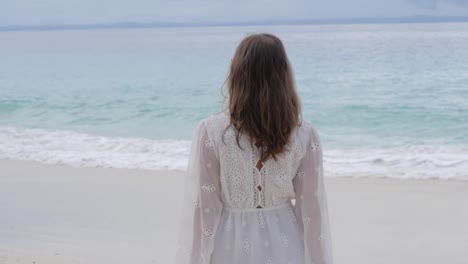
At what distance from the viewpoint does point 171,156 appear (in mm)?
8961

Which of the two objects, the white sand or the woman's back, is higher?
the woman's back

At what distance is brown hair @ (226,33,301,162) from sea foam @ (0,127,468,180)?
5.46 meters

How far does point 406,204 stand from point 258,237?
4.08 metres

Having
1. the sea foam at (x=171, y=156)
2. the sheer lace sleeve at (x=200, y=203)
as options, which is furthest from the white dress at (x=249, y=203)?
the sea foam at (x=171, y=156)

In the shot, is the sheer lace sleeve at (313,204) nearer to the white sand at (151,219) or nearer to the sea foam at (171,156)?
the white sand at (151,219)

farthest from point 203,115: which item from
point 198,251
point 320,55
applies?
point 320,55

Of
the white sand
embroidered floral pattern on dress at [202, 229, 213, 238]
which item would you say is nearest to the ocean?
embroidered floral pattern on dress at [202, 229, 213, 238]

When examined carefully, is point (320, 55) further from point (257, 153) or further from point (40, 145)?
point (257, 153)

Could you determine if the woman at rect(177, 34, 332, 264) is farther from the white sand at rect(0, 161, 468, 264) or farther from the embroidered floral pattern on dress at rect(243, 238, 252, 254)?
the white sand at rect(0, 161, 468, 264)

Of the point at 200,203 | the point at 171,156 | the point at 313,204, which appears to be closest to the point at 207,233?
the point at 200,203

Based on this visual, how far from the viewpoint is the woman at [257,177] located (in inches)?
69.8

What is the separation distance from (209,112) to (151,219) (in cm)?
1091

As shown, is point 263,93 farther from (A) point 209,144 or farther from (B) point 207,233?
(B) point 207,233

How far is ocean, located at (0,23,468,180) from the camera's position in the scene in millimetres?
8477
